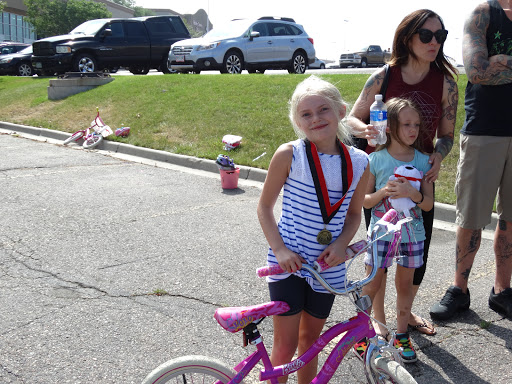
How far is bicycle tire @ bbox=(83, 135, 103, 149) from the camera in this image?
34.5 ft

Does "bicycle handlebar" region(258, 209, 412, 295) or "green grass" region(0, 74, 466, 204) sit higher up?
"bicycle handlebar" region(258, 209, 412, 295)

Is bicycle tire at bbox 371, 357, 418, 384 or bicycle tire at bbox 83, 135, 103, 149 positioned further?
bicycle tire at bbox 83, 135, 103, 149

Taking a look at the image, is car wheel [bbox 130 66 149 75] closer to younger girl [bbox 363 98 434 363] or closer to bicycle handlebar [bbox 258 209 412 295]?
younger girl [bbox 363 98 434 363]

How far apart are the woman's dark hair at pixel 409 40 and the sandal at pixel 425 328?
5.25 ft

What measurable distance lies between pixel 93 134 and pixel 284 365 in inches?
370

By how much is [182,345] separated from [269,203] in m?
1.41

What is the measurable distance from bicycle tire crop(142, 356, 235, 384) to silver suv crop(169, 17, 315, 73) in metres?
14.9

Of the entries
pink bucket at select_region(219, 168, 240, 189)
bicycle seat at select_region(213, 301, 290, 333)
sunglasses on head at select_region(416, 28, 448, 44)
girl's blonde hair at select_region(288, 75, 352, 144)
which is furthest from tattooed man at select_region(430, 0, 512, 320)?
pink bucket at select_region(219, 168, 240, 189)

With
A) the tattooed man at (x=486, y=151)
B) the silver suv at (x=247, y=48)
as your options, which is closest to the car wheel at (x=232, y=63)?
the silver suv at (x=247, y=48)

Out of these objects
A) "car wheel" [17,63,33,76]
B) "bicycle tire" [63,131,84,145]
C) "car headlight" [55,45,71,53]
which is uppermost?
"car headlight" [55,45,71,53]

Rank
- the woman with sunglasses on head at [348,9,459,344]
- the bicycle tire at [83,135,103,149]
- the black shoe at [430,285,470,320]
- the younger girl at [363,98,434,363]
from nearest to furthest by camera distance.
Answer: the younger girl at [363,98,434,363] < the woman with sunglasses on head at [348,9,459,344] < the black shoe at [430,285,470,320] < the bicycle tire at [83,135,103,149]

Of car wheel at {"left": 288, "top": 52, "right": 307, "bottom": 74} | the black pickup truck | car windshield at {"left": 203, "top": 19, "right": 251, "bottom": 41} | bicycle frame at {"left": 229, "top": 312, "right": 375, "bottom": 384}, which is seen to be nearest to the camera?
bicycle frame at {"left": 229, "top": 312, "right": 375, "bottom": 384}

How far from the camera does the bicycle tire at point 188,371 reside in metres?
2.20

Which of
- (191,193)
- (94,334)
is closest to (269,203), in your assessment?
(94,334)
